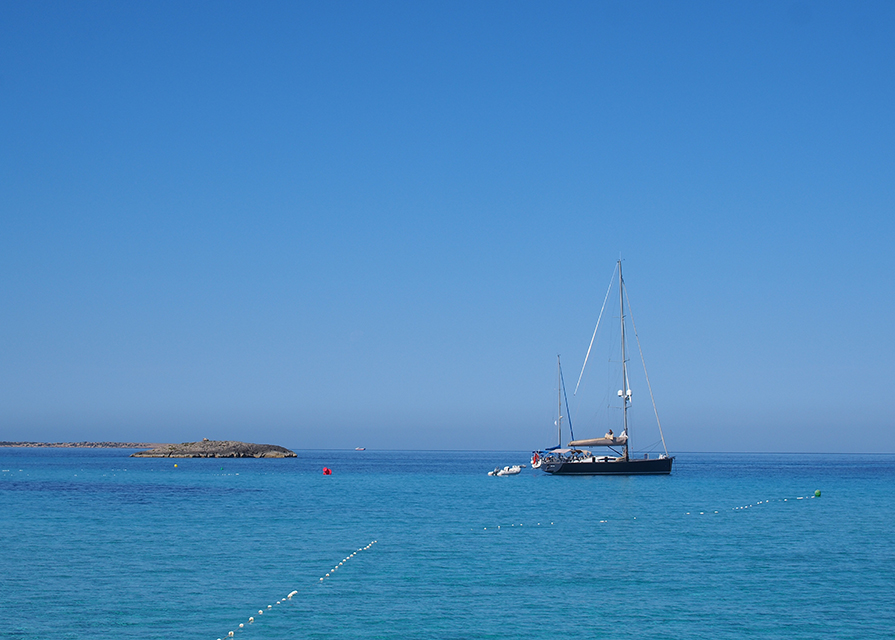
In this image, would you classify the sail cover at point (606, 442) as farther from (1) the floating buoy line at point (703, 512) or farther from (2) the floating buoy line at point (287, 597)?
(2) the floating buoy line at point (287, 597)

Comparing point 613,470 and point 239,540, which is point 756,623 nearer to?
point 239,540

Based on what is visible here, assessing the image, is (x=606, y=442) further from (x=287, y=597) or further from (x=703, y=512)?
(x=287, y=597)

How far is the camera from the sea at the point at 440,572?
22.8m

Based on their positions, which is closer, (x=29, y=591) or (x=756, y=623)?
(x=756, y=623)

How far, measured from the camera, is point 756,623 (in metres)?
23.4

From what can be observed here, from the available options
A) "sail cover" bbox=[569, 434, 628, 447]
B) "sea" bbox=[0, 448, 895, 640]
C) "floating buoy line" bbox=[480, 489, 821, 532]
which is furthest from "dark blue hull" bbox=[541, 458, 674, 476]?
"sea" bbox=[0, 448, 895, 640]

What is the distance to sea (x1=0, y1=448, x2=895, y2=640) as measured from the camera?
22.8 m

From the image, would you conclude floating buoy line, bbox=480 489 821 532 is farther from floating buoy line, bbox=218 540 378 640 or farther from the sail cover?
the sail cover

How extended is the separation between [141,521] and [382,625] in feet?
93.6

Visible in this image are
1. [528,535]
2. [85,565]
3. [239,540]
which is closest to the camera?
[85,565]

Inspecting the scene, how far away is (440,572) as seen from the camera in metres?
30.6

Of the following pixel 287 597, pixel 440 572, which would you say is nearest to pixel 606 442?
pixel 440 572

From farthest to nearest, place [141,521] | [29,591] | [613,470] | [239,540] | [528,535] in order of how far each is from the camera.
→ [613,470] → [141,521] → [528,535] → [239,540] → [29,591]

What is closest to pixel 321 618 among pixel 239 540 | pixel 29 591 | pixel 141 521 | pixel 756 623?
pixel 29 591
